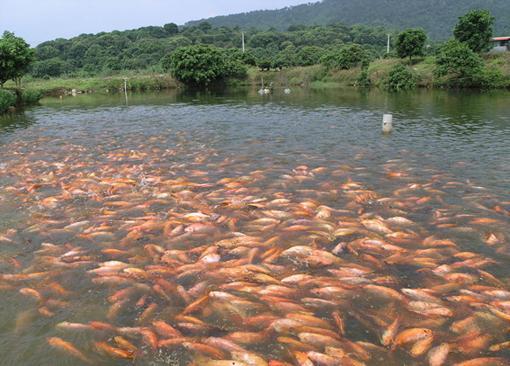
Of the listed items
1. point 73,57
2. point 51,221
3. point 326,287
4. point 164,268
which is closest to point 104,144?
point 51,221

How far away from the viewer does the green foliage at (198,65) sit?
60125 millimetres

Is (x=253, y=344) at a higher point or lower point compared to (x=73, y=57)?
lower

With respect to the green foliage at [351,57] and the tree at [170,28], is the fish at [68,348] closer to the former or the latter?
the green foliage at [351,57]

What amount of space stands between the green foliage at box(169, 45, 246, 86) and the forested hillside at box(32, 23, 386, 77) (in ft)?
45.1

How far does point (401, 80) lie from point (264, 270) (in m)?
47.1

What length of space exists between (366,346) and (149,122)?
24.8 m

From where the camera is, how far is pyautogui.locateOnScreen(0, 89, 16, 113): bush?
34847 mm

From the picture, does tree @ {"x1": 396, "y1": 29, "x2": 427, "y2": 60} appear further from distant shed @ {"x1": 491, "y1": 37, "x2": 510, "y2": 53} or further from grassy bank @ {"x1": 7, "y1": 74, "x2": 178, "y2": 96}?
grassy bank @ {"x1": 7, "y1": 74, "x2": 178, "y2": 96}

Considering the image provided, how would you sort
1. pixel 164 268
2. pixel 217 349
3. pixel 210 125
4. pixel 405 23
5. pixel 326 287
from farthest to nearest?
pixel 405 23, pixel 210 125, pixel 164 268, pixel 326 287, pixel 217 349

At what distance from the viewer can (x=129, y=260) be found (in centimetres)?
784

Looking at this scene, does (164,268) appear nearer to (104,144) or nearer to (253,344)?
(253,344)

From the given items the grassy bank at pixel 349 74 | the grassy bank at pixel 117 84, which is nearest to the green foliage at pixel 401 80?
the grassy bank at pixel 349 74

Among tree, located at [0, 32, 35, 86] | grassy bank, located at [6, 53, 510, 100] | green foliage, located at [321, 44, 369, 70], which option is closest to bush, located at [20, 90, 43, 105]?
tree, located at [0, 32, 35, 86]

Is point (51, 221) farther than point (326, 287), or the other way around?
point (51, 221)
